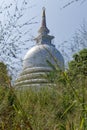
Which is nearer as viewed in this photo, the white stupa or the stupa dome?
the stupa dome

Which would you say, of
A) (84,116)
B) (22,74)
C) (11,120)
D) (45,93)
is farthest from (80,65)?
(45,93)

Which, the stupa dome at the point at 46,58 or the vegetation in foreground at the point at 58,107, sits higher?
the stupa dome at the point at 46,58

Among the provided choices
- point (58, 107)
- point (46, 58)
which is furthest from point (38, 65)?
point (46, 58)

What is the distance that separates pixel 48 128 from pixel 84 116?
0.68m

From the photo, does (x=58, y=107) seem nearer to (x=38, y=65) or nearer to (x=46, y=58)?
(x=38, y=65)

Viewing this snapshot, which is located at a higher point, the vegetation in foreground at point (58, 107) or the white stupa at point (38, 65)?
the white stupa at point (38, 65)

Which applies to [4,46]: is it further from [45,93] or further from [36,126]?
[45,93]

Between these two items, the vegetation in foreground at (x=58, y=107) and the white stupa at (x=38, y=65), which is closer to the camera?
the vegetation in foreground at (x=58, y=107)

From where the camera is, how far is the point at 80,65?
169 centimetres

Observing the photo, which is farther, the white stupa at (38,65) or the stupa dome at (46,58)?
the white stupa at (38,65)

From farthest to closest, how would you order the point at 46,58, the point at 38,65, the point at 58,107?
the point at 38,65 → the point at 58,107 → the point at 46,58

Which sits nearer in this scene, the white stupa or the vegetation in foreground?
the vegetation in foreground

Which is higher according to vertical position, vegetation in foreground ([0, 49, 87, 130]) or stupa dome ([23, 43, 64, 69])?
stupa dome ([23, 43, 64, 69])

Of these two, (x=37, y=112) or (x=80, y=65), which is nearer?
(x=80, y=65)
